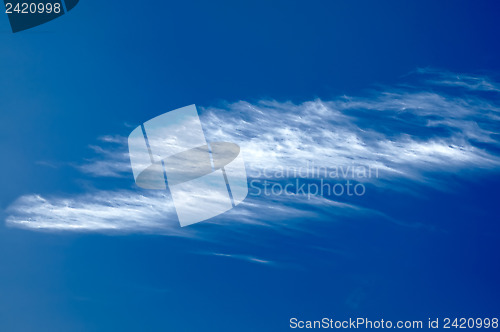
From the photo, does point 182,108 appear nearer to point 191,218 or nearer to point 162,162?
point 162,162

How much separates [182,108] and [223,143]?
1297 mm

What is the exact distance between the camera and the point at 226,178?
1414 cm

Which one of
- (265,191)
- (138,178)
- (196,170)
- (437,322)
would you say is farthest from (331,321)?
(138,178)

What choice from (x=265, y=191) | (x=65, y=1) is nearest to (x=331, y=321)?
(x=265, y=191)

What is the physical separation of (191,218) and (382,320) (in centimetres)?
520

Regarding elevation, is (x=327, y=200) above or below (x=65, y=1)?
below

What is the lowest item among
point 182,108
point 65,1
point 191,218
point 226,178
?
point 191,218

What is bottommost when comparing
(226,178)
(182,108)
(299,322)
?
(299,322)

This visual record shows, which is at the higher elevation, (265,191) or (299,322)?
(265,191)

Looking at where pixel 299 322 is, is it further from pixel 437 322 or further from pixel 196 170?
pixel 196 170

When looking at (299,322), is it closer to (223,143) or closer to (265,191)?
(265,191)

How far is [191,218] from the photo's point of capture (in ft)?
46.9

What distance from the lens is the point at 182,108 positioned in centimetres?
1403

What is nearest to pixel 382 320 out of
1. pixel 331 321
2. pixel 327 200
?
pixel 331 321
